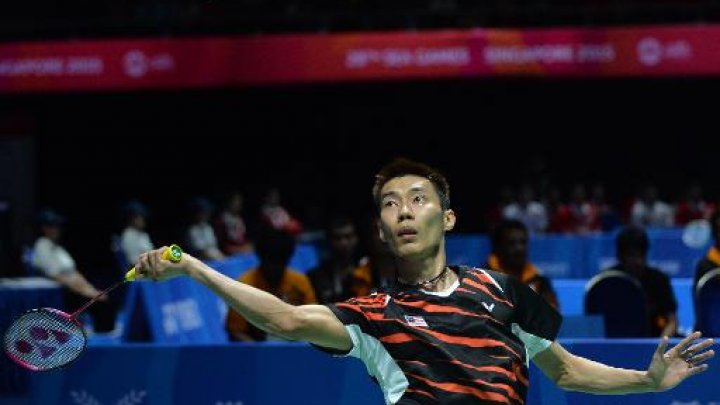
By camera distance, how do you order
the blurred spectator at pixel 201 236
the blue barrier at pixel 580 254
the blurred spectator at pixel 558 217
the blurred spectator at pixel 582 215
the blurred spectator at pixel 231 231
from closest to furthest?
the blue barrier at pixel 580 254 < the blurred spectator at pixel 201 236 < the blurred spectator at pixel 231 231 < the blurred spectator at pixel 558 217 < the blurred spectator at pixel 582 215

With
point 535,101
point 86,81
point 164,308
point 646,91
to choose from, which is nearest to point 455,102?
point 535,101

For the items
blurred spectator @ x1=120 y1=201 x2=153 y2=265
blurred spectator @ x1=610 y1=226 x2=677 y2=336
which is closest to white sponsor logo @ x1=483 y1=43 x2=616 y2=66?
blurred spectator @ x1=120 y1=201 x2=153 y2=265

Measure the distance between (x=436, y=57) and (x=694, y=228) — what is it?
862 centimetres

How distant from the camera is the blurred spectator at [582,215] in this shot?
19.0 metres

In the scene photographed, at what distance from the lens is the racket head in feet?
13.3

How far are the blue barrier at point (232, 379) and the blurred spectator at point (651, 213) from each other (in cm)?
1425

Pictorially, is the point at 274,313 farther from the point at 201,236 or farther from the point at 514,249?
the point at 201,236

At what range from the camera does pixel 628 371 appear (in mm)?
4027

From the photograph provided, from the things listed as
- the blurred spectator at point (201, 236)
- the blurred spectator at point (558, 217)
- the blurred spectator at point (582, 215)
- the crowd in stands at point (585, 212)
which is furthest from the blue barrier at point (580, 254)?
the blurred spectator at point (582, 215)

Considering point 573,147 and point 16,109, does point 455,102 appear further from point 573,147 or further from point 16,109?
point 16,109

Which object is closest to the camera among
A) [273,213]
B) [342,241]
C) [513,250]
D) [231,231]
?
[513,250]

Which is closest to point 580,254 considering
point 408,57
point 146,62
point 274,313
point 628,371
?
point 408,57

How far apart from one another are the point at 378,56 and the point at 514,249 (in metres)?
12.7

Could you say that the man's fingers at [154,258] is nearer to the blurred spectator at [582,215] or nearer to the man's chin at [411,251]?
the man's chin at [411,251]
